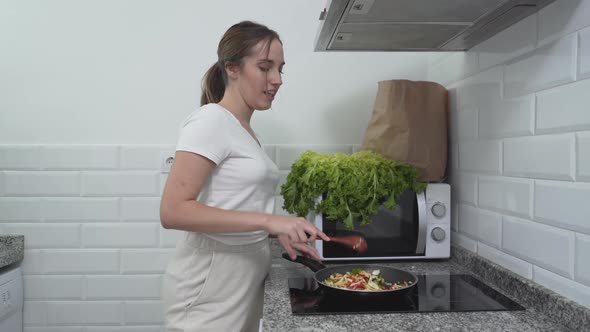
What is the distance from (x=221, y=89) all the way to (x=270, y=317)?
0.73 m

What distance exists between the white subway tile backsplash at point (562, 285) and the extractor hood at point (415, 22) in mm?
601

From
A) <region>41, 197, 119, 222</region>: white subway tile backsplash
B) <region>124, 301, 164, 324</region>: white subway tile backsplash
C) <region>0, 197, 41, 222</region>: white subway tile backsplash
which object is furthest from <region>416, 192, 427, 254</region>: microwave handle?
<region>0, 197, 41, 222</region>: white subway tile backsplash

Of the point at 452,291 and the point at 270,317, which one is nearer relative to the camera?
the point at 270,317

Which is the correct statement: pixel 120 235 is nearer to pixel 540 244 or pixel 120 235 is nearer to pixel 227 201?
pixel 227 201

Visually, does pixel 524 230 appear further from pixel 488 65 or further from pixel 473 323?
pixel 488 65

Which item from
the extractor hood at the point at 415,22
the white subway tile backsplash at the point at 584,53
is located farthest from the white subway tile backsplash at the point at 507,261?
the extractor hood at the point at 415,22

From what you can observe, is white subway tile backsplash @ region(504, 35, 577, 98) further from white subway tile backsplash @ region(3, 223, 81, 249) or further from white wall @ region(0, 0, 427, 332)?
white subway tile backsplash @ region(3, 223, 81, 249)

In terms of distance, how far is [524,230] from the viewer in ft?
3.62

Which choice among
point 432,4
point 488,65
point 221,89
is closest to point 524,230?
point 488,65

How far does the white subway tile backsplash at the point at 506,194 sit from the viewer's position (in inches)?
43.2

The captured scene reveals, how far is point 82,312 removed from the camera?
1.74 meters

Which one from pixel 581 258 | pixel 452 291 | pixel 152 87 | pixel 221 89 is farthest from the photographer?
pixel 152 87

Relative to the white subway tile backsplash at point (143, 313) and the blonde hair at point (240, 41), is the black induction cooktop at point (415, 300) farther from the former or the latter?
the white subway tile backsplash at point (143, 313)

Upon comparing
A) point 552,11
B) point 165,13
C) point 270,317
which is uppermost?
point 165,13
